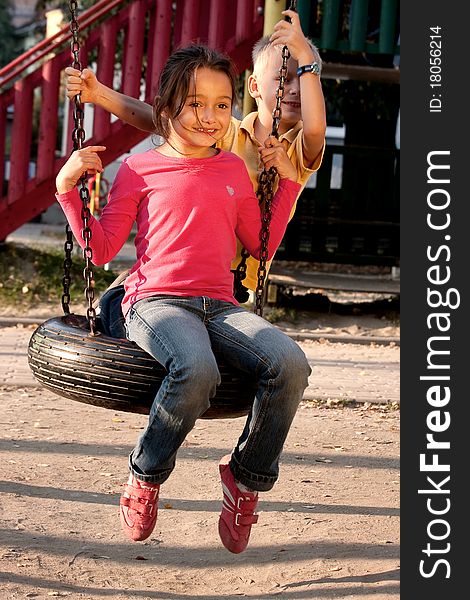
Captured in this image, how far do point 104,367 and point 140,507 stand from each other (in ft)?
1.48

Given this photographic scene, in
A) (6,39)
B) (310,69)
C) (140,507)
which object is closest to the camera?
(140,507)

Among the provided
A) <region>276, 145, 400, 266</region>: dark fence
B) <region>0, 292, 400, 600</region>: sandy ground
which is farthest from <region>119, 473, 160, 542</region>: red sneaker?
<region>276, 145, 400, 266</region>: dark fence

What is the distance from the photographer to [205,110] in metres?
3.67

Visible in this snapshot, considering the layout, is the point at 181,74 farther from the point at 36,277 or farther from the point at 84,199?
the point at 36,277

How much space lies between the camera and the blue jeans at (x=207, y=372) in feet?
11.1

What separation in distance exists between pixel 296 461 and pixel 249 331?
2348mm

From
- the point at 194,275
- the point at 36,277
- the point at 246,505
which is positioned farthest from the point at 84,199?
the point at 36,277

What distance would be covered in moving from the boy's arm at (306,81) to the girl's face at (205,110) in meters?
0.29

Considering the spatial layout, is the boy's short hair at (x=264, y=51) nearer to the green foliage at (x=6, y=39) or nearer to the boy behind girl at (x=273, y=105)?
the boy behind girl at (x=273, y=105)

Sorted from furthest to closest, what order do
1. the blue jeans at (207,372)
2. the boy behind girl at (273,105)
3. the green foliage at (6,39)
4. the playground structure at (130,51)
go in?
the green foliage at (6,39)
the playground structure at (130,51)
the boy behind girl at (273,105)
the blue jeans at (207,372)

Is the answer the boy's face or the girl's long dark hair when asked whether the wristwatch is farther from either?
the girl's long dark hair

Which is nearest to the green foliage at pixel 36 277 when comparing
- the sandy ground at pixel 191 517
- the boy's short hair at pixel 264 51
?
the sandy ground at pixel 191 517

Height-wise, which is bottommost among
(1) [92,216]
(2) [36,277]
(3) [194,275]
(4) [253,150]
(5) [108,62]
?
(2) [36,277]

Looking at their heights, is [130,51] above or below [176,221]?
below
